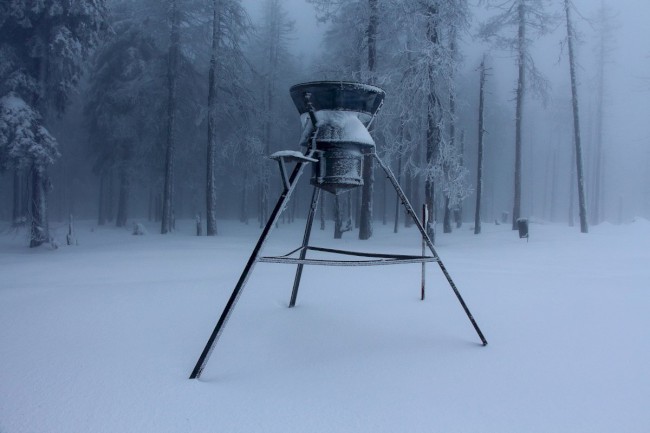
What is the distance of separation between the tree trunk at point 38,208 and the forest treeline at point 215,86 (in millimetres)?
40

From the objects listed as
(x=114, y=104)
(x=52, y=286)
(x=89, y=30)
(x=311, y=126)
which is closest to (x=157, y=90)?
(x=114, y=104)

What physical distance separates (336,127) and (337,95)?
315mm

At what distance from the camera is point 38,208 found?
13.3 meters

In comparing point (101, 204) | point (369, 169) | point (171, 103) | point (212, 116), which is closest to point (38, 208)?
point (212, 116)

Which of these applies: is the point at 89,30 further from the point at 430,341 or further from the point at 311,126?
the point at 430,341

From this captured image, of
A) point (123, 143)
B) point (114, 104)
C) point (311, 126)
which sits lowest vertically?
point (311, 126)

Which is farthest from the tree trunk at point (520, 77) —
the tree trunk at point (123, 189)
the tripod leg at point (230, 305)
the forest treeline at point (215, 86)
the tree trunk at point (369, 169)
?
the tree trunk at point (123, 189)

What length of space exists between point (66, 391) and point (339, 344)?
7.58 ft

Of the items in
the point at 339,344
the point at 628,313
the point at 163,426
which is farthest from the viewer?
the point at 628,313

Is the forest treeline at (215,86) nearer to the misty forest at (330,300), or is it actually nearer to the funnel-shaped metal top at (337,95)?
the misty forest at (330,300)

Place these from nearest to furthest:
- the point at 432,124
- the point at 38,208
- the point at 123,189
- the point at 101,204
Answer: the point at 38,208 → the point at 432,124 → the point at 123,189 → the point at 101,204

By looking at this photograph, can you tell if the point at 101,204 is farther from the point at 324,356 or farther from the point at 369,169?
the point at 324,356

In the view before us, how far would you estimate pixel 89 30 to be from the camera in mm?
13992

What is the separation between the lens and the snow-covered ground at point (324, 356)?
108 inches
